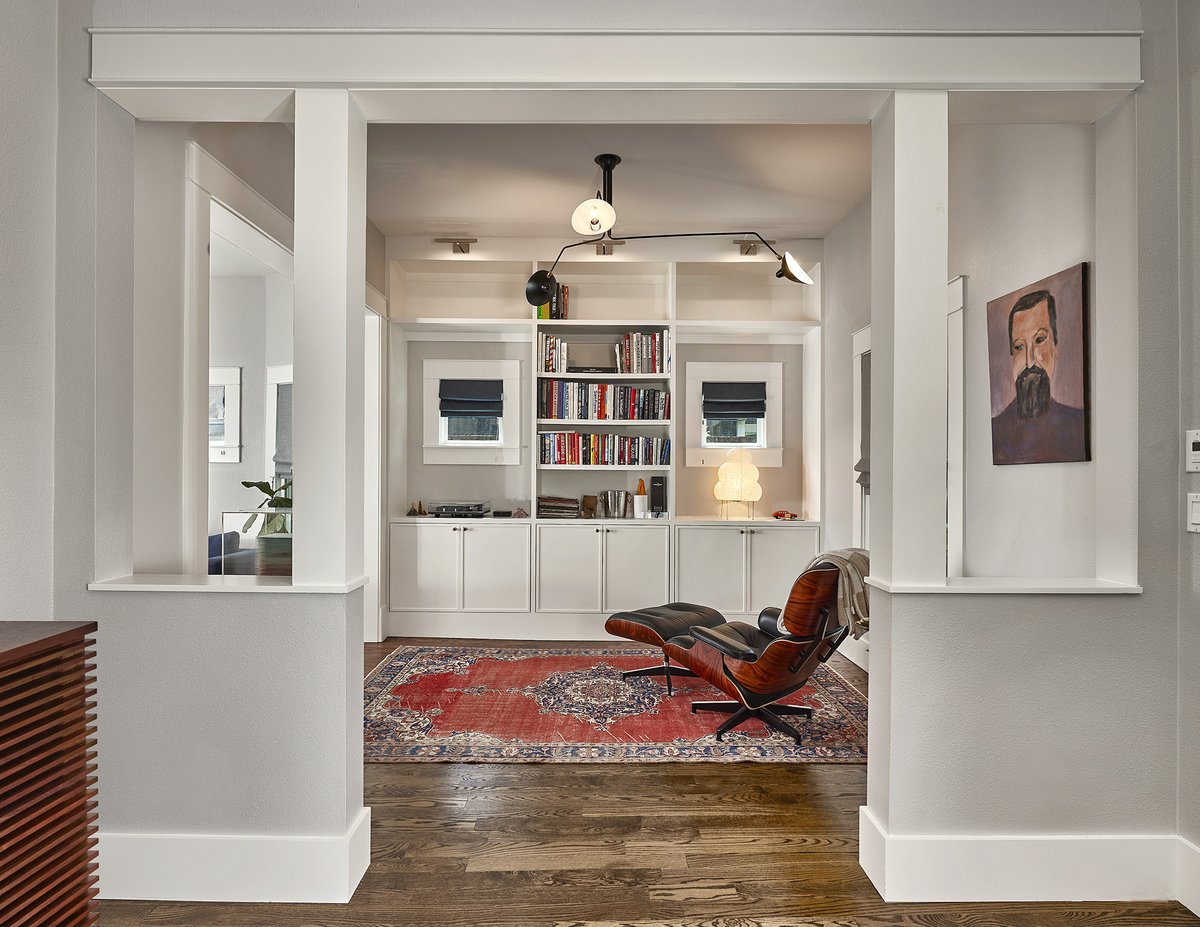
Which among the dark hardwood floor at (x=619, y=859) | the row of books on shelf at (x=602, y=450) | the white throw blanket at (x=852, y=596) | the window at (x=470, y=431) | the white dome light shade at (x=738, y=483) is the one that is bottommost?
the dark hardwood floor at (x=619, y=859)

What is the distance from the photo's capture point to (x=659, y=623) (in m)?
4.02

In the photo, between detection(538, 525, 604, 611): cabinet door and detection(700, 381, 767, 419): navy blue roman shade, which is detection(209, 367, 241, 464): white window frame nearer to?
detection(538, 525, 604, 611): cabinet door

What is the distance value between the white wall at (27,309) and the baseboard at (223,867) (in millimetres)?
722

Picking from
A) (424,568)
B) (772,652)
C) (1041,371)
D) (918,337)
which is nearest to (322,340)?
(918,337)

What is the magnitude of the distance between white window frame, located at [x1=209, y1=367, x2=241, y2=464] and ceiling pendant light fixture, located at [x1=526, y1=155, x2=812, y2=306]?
2.32m

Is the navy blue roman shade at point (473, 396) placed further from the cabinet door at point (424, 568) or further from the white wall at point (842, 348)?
the white wall at point (842, 348)

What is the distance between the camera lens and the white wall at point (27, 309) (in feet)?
6.76

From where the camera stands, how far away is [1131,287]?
7.26 ft

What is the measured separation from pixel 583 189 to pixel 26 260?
9.87 ft

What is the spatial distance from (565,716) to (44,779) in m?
2.41

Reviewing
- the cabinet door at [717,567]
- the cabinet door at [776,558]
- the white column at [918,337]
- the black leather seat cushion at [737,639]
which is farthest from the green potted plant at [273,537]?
the white column at [918,337]

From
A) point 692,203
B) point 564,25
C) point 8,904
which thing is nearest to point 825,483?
point 692,203

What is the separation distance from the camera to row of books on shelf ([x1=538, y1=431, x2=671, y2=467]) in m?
5.42

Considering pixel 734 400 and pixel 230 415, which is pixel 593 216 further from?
pixel 230 415
